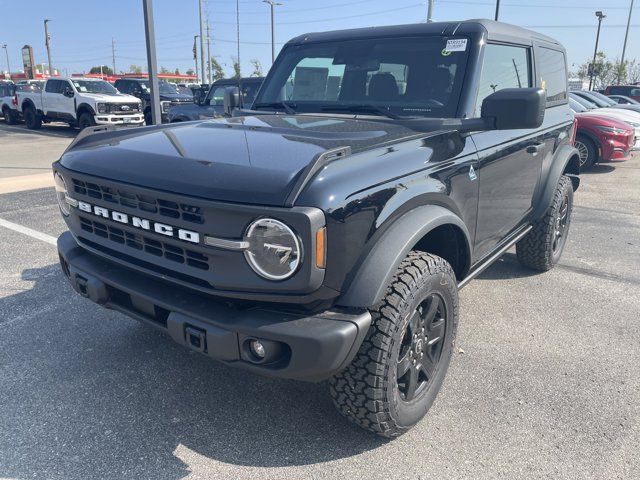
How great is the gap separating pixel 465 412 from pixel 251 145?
1.71 metres

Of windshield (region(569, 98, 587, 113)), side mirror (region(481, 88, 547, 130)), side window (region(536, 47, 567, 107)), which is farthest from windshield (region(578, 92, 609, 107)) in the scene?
side mirror (region(481, 88, 547, 130))

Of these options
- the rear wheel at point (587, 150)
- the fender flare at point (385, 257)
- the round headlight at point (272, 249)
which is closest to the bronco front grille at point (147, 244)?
the round headlight at point (272, 249)

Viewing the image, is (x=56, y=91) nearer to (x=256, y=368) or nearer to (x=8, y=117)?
(x=8, y=117)

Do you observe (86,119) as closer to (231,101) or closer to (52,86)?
(52,86)

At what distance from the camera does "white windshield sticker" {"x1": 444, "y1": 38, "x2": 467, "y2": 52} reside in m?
3.19

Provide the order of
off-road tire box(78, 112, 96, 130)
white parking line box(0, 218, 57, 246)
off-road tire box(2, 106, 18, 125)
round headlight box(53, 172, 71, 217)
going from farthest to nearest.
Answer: off-road tire box(2, 106, 18, 125) < off-road tire box(78, 112, 96, 130) < white parking line box(0, 218, 57, 246) < round headlight box(53, 172, 71, 217)

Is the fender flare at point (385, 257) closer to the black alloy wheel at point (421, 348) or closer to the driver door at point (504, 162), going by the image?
the black alloy wheel at point (421, 348)

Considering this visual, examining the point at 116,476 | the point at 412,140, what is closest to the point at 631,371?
the point at 412,140

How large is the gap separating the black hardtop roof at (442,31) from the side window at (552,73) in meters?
0.27

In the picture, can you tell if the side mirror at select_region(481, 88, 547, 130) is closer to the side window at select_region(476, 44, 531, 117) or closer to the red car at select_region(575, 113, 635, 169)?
the side window at select_region(476, 44, 531, 117)

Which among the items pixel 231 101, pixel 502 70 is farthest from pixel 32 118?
pixel 502 70

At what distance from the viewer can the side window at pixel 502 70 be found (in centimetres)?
324

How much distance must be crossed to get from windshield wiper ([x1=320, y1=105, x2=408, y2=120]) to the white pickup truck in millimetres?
13804

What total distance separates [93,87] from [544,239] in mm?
15968
